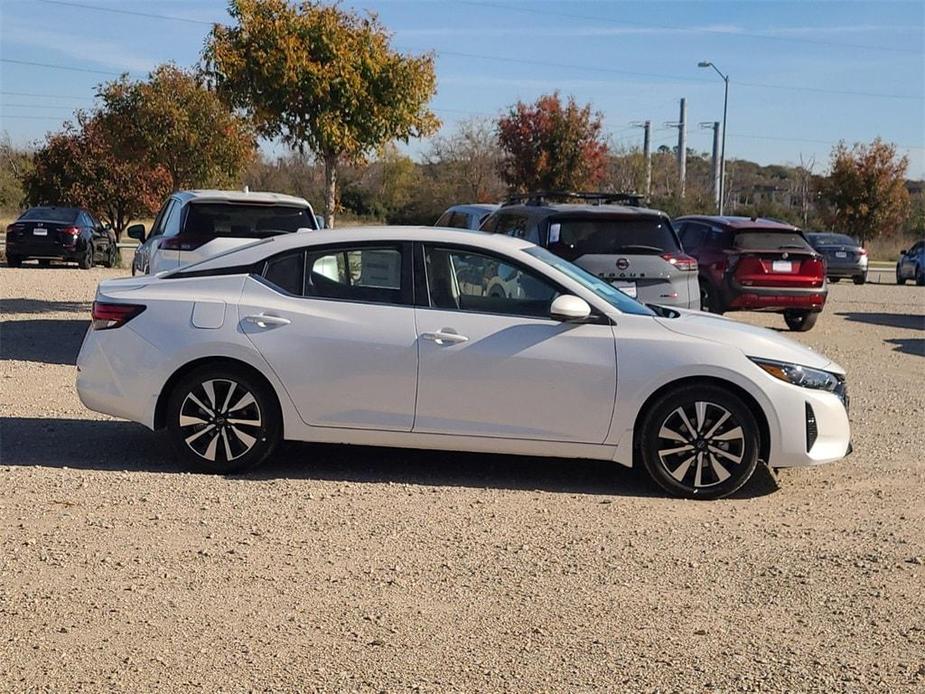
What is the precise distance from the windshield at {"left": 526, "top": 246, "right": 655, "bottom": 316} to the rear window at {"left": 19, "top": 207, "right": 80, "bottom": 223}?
20.4 m

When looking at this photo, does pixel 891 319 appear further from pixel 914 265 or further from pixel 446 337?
pixel 446 337

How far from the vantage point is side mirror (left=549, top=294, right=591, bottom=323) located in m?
6.89

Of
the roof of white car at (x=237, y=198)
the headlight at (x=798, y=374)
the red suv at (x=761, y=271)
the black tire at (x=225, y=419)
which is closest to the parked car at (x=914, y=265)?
the red suv at (x=761, y=271)

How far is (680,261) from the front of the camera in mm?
12047

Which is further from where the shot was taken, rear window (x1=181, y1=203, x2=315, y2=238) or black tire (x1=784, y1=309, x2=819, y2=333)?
black tire (x1=784, y1=309, x2=819, y2=333)

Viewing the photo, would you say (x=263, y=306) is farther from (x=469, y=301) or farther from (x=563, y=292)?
(x=563, y=292)

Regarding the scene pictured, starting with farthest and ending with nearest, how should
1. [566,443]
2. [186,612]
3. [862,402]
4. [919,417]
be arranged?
[862,402] < [919,417] < [566,443] < [186,612]

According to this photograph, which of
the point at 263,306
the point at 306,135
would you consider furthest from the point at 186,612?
the point at 306,135

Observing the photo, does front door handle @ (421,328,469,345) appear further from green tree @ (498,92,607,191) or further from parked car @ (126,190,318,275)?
green tree @ (498,92,607,191)

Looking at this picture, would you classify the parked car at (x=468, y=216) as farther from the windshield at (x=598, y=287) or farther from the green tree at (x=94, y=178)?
the green tree at (x=94, y=178)

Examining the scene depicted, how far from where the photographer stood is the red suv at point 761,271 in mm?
16328

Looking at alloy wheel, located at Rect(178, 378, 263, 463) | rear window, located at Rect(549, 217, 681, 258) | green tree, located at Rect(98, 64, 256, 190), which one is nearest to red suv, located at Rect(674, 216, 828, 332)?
rear window, located at Rect(549, 217, 681, 258)

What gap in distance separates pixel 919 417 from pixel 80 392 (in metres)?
6.78

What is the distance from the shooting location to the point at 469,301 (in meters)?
7.15
